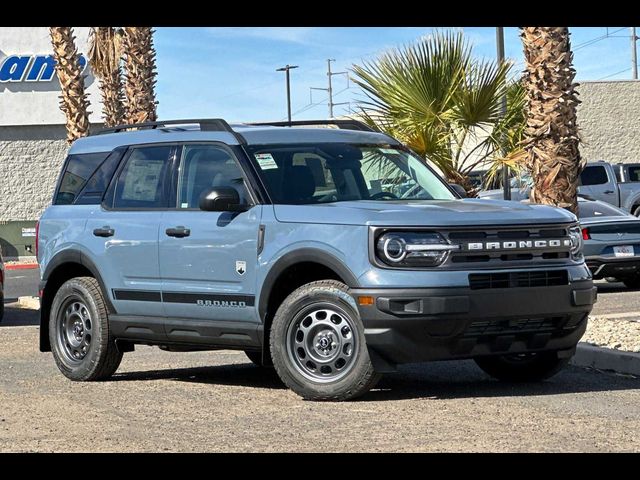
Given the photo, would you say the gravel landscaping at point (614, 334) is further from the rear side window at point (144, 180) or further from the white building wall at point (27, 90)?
the white building wall at point (27, 90)

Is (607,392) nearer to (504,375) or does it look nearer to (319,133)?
(504,375)

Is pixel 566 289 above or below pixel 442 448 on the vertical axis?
above

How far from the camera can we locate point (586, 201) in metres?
21.5

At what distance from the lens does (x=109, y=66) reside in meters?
32.3

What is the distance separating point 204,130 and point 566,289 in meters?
3.07

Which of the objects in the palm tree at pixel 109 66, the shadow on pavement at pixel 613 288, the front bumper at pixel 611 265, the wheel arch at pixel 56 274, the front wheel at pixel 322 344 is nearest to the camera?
the front wheel at pixel 322 344

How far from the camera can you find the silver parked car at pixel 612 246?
755 inches

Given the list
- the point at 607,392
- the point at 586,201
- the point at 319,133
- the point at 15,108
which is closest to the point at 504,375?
the point at 607,392

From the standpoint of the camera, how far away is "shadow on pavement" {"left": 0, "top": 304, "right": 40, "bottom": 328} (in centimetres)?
1694

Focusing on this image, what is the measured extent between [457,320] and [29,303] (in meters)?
12.3

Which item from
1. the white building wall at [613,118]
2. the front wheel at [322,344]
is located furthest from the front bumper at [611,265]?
the white building wall at [613,118]

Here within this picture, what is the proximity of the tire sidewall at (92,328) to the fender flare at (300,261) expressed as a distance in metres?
1.75

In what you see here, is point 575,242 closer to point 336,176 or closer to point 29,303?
point 336,176

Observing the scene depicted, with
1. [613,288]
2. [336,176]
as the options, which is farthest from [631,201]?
[336,176]
